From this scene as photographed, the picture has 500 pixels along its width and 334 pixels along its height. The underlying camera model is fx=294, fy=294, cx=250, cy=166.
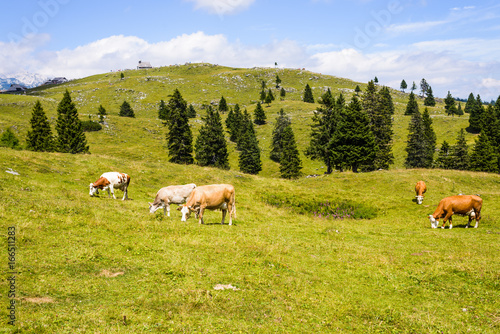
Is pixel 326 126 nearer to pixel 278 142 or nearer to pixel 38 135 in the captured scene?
pixel 278 142

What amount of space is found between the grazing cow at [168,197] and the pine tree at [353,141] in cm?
3578

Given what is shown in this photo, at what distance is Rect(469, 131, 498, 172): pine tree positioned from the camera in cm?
6812

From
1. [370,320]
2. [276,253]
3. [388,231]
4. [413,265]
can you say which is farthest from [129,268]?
[388,231]

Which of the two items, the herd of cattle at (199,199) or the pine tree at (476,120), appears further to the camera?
the pine tree at (476,120)

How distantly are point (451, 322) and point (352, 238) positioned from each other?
1106cm

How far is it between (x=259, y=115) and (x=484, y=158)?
74.5 m

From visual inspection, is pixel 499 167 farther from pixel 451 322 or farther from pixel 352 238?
pixel 451 322

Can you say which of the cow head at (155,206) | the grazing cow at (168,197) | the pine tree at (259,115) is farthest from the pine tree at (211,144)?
the pine tree at (259,115)

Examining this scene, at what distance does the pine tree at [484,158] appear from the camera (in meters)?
68.1

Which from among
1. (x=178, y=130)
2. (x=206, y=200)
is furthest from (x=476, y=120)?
(x=206, y=200)

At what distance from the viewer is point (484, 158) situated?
68.6 meters

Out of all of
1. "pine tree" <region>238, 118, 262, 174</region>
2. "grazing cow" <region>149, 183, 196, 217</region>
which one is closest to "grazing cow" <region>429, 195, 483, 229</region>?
"grazing cow" <region>149, 183, 196, 217</region>

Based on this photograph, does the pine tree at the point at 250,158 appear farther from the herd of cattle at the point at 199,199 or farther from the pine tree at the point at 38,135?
the herd of cattle at the point at 199,199

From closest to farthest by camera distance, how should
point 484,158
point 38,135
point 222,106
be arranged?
point 38,135, point 484,158, point 222,106
